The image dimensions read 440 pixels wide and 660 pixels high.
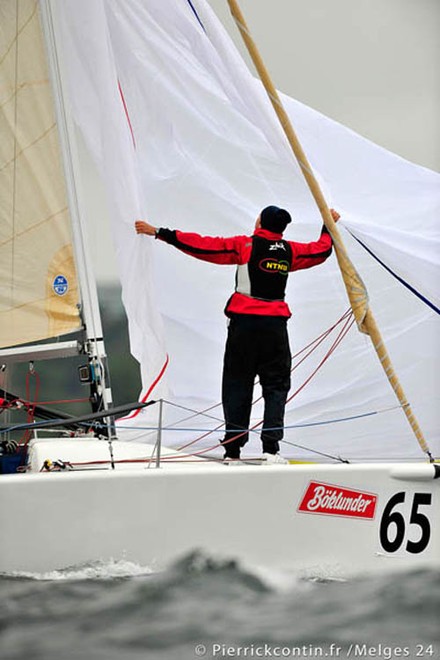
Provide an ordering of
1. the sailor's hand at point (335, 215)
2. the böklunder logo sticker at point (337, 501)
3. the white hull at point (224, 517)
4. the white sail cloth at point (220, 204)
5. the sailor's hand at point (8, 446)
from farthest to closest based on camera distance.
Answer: the white sail cloth at point (220, 204) < the sailor's hand at point (335, 215) < the sailor's hand at point (8, 446) < the böklunder logo sticker at point (337, 501) < the white hull at point (224, 517)

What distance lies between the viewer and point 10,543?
201 inches

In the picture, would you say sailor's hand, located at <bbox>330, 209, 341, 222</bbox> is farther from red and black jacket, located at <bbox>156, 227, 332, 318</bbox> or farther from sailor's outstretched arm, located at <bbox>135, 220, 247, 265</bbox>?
sailor's outstretched arm, located at <bbox>135, 220, 247, 265</bbox>

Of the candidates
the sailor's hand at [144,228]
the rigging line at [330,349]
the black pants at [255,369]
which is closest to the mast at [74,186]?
the sailor's hand at [144,228]

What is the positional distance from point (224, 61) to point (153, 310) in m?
1.24

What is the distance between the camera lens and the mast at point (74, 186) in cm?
626

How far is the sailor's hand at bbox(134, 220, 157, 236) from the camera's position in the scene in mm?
6141

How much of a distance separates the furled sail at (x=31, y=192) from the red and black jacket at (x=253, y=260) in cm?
66

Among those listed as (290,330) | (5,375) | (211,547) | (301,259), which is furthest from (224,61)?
(211,547)

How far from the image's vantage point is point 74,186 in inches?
248

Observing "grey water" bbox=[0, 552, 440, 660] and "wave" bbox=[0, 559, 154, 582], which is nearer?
"grey water" bbox=[0, 552, 440, 660]

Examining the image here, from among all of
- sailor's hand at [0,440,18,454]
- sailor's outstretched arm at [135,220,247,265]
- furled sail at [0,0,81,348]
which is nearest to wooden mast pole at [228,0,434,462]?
sailor's outstretched arm at [135,220,247,265]

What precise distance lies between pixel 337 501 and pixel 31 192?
2231 millimetres

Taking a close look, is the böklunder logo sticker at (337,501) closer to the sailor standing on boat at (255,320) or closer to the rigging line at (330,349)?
the sailor standing on boat at (255,320)

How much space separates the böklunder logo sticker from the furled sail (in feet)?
5.39
